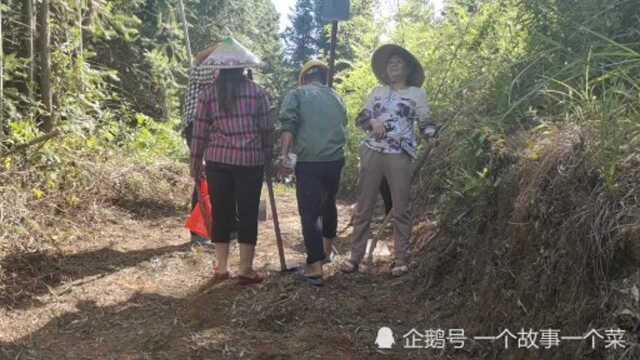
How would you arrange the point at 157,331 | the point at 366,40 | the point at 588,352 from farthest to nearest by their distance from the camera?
the point at 366,40
the point at 157,331
the point at 588,352

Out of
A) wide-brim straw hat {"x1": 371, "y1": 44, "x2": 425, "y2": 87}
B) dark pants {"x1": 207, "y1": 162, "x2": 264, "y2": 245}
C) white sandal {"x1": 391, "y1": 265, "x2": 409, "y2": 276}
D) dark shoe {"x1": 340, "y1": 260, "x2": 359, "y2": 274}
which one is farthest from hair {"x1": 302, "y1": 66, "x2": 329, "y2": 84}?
white sandal {"x1": 391, "y1": 265, "x2": 409, "y2": 276}

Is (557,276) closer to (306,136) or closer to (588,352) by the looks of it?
(588,352)

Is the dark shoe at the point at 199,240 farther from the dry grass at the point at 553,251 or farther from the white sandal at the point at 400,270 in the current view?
the dry grass at the point at 553,251

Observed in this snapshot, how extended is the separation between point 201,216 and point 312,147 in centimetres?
154

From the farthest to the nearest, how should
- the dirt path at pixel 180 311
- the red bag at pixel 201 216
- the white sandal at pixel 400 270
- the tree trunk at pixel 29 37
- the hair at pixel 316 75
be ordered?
the tree trunk at pixel 29 37
the red bag at pixel 201 216
the hair at pixel 316 75
the white sandal at pixel 400 270
the dirt path at pixel 180 311

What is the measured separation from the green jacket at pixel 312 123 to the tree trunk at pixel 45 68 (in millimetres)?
3066

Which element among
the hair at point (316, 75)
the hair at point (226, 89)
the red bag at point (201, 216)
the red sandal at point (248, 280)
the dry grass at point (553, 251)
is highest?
the hair at point (316, 75)

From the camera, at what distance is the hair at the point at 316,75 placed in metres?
4.75

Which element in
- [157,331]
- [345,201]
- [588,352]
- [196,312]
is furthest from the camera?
[345,201]

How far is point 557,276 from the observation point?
8.67ft

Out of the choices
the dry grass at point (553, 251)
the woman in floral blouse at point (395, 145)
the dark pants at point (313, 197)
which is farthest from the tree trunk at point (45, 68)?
the dry grass at point (553, 251)

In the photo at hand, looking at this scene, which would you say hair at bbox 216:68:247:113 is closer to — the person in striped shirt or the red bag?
the person in striped shirt

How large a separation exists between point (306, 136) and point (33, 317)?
7.38 feet

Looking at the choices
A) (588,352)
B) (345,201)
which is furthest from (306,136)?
(345,201)
